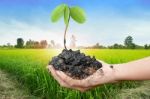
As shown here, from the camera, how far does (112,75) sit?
1340 millimetres

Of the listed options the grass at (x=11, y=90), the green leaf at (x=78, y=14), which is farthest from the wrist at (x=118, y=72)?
the grass at (x=11, y=90)

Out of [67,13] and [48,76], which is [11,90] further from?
[67,13]

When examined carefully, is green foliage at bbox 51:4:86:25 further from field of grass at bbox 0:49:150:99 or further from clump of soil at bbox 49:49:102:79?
field of grass at bbox 0:49:150:99

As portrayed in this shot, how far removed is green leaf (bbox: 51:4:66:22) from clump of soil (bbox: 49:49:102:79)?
0.16m

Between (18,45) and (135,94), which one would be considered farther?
(18,45)

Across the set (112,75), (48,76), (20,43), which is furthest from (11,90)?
(112,75)

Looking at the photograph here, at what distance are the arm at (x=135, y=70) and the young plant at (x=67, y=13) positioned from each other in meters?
0.37

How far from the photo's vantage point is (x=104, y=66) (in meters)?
1.41

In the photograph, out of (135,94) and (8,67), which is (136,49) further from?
(135,94)

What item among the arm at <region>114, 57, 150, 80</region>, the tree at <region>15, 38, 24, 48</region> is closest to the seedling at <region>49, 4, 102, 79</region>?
the arm at <region>114, 57, 150, 80</region>

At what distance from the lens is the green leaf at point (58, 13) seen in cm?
159

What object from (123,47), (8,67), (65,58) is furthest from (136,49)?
(65,58)

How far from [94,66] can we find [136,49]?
3565 mm

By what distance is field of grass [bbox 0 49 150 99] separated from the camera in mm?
3070
